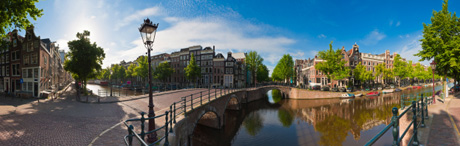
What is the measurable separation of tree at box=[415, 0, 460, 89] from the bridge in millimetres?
20084

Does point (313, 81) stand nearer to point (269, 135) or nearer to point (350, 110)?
point (350, 110)

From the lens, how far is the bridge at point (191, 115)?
19.1 ft

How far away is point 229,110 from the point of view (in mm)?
32500

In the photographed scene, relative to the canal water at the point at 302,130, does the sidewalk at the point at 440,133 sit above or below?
above

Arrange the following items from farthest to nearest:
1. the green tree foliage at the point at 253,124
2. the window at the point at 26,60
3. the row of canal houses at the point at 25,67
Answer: the window at the point at 26,60
the row of canal houses at the point at 25,67
the green tree foliage at the point at 253,124

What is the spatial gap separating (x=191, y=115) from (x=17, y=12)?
466 inches

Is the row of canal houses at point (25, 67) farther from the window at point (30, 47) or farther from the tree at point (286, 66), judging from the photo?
the tree at point (286, 66)

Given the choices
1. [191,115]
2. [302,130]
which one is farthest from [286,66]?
[191,115]

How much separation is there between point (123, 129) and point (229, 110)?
949 inches

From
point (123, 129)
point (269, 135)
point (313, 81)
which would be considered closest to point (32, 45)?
point (123, 129)

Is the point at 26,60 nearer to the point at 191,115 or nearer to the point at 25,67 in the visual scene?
the point at 25,67

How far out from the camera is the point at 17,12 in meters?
10.7

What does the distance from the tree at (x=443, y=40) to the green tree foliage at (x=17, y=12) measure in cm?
3069

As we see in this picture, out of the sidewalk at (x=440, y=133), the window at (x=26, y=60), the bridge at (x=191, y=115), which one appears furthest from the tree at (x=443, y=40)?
the window at (x=26, y=60)
